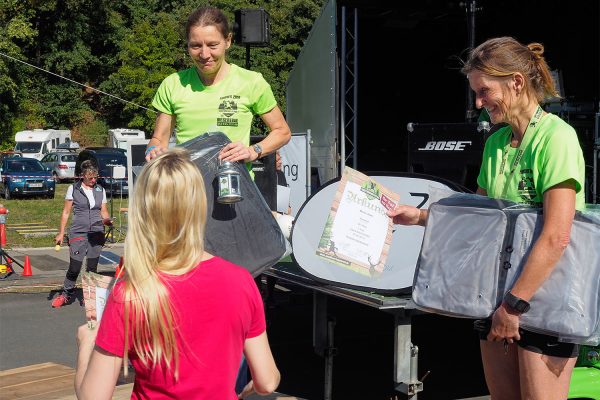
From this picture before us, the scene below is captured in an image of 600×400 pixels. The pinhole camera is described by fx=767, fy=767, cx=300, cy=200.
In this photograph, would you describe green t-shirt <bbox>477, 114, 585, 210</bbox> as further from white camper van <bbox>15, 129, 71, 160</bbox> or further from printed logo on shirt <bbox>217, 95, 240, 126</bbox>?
white camper van <bbox>15, 129, 71, 160</bbox>

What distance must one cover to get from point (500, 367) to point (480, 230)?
45 cm

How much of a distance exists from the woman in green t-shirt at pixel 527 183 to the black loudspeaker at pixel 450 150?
3.60 meters

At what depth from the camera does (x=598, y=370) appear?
3.71 m

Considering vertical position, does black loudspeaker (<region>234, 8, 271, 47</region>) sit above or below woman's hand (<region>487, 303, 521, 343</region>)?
above

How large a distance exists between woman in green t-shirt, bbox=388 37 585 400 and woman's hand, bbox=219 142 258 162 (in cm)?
103

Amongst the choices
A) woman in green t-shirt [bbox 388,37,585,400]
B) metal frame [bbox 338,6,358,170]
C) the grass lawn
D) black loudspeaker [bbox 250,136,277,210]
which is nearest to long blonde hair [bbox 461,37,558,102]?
woman in green t-shirt [bbox 388,37,585,400]

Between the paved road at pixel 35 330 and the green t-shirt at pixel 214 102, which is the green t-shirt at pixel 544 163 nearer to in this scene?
the green t-shirt at pixel 214 102

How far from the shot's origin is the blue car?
23.9m

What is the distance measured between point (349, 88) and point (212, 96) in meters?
7.21

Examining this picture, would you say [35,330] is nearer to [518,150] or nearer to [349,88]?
[349,88]

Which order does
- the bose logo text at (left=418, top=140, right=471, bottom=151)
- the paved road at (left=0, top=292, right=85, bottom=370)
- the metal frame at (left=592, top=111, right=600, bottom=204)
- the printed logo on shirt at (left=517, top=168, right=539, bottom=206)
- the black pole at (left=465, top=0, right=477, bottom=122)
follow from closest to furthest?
the printed logo on shirt at (left=517, top=168, right=539, bottom=206), the paved road at (left=0, top=292, right=85, bottom=370), the bose logo text at (left=418, top=140, right=471, bottom=151), the metal frame at (left=592, top=111, right=600, bottom=204), the black pole at (left=465, top=0, right=477, bottom=122)

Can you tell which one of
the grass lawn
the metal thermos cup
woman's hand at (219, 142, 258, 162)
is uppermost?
woman's hand at (219, 142, 258, 162)

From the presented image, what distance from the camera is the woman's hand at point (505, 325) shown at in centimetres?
230

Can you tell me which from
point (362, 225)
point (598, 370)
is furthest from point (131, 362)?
point (598, 370)
